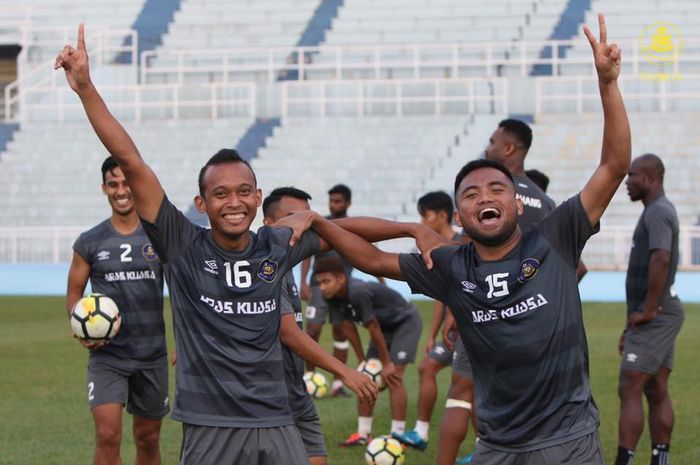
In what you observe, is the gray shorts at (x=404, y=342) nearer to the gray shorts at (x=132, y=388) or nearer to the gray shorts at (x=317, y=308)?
the gray shorts at (x=317, y=308)

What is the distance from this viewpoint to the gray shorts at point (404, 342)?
11.3m

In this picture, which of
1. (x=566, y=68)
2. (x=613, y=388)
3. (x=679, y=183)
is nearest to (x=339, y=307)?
(x=613, y=388)

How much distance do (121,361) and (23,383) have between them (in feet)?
19.4

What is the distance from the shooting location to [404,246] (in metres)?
27.4

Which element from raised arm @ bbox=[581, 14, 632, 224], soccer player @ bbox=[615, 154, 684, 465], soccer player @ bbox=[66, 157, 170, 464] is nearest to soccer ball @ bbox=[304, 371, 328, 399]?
soccer player @ bbox=[615, 154, 684, 465]

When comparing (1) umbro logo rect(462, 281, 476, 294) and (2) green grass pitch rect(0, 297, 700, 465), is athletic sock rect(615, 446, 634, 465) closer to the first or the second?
(2) green grass pitch rect(0, 297, 700, 465)

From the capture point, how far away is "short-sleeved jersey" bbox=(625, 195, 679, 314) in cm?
905

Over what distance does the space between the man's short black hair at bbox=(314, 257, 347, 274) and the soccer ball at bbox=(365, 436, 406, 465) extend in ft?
6.11

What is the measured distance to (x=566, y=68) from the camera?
33.8 meters

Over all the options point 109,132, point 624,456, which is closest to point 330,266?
point 624,456

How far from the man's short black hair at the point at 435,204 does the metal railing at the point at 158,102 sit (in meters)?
22.0

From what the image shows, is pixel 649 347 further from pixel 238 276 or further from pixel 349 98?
pixel 349 98

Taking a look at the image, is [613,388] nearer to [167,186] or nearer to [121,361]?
[121,361]

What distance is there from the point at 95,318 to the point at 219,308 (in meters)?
2.34
